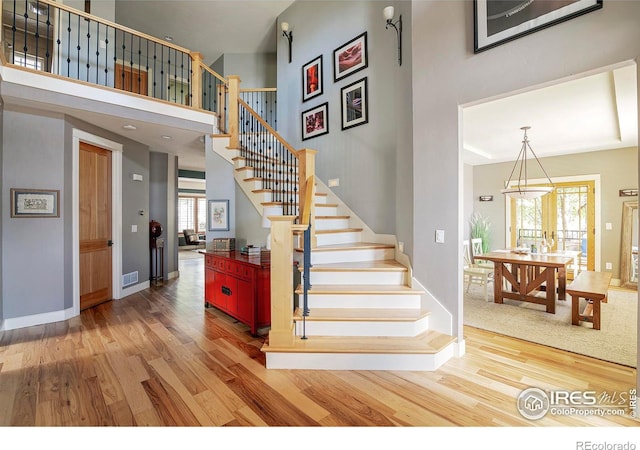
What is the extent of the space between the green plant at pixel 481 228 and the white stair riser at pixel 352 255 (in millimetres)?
4290

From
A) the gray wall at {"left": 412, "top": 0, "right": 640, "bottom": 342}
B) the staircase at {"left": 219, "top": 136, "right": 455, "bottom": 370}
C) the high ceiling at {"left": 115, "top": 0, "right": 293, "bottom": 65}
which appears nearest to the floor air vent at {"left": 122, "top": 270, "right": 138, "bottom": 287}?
the staircase at {"left": 219, "top": 136, "right": 455, "bottom": 370}

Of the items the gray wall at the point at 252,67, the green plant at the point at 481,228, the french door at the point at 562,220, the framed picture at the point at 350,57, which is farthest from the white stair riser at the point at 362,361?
the gray wall at the point at 252,67

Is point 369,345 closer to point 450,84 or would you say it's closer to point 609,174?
point 450,84

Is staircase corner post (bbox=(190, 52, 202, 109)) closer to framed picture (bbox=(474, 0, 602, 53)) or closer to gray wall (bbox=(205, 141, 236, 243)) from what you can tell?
gray wall (bbox=(205, 141, 236, 243))

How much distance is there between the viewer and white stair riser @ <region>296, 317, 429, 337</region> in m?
2.64

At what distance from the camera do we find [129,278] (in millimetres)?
4977

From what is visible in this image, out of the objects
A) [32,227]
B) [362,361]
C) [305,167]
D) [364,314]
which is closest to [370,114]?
[305,167]

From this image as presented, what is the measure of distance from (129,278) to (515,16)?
600cm

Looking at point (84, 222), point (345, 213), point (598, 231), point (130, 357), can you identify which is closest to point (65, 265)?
point (84, 222)

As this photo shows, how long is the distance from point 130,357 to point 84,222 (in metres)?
2.48

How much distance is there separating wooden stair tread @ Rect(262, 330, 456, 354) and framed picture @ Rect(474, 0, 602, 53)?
2.54m

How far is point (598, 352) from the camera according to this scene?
2.74 meters

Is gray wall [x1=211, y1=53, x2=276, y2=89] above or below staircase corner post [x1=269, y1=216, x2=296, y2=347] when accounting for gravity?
above
